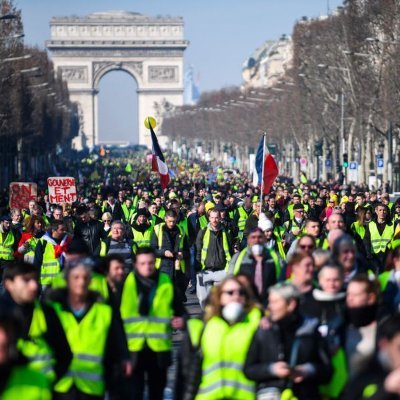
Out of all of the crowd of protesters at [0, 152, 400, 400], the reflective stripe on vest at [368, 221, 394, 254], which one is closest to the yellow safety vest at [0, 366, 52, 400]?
the crowd of protesters at [0, 152, 400, 400]

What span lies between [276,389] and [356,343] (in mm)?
497

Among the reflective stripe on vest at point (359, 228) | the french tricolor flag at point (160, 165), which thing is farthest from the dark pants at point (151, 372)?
the french tricolor flag at point (160, 165)

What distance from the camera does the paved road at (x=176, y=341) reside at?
14.7 m

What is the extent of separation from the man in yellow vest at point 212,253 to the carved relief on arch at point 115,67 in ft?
535

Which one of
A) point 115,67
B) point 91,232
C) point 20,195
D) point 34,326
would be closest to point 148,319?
point 34,326

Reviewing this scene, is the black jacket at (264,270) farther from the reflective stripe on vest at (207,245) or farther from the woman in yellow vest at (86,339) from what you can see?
the reflective stripe on vest at (207,245)

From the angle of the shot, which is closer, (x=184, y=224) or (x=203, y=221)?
(x=184, y=224)

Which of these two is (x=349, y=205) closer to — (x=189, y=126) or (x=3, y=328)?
(x=3, y=328)

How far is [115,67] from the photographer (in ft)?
603

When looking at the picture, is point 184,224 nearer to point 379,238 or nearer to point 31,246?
point 379,238

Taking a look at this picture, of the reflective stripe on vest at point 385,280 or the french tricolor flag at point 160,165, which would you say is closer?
the reflective stripe on vest at point 385,280

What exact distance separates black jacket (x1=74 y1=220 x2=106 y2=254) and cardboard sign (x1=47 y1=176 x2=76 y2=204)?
1133cm

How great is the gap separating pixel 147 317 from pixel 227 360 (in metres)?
2.01

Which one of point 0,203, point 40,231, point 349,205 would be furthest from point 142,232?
point 0,203
